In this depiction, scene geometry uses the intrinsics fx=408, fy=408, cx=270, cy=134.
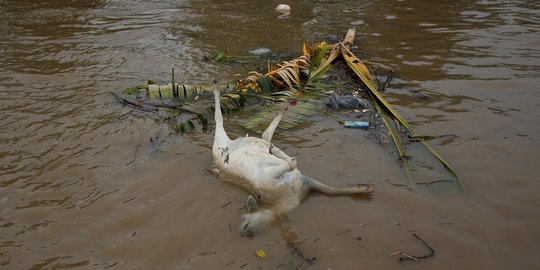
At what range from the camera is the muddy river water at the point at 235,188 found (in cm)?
276

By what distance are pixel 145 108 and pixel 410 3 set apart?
23.1 ft

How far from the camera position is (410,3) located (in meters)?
9.27

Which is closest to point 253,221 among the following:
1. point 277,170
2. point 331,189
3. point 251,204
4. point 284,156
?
point 251,204

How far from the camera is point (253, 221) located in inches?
110

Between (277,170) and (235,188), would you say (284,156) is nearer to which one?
(277,170)

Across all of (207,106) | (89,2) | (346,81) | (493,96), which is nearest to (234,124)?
(207,106)

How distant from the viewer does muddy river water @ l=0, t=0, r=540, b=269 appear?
2.76m

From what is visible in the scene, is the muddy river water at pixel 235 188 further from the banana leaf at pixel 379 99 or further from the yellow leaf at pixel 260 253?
the banana leaf at pixel 379 99

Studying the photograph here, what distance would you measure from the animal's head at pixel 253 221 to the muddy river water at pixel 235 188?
8 centimetres

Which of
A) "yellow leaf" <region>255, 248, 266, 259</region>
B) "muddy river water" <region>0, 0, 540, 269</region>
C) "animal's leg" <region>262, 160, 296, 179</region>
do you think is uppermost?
"animal's leg" <region>262, 160, 296, 179</region>

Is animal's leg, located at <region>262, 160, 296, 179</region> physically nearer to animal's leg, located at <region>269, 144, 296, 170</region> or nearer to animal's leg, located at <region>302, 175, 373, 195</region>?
animal's leg, located at <region>269, 144, 296, 170</region>

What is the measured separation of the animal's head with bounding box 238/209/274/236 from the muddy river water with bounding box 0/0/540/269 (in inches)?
3.3

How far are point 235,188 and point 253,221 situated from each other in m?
0.57


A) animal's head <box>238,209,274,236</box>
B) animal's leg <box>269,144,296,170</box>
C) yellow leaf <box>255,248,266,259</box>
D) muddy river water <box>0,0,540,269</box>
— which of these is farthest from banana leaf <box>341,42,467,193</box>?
Answer: yellow leaf <box>255,248,266,259</box>
